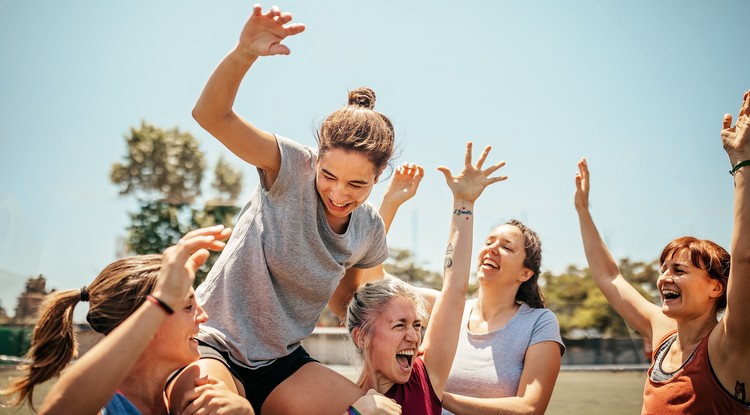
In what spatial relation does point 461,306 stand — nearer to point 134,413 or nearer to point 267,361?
A: point 267,361

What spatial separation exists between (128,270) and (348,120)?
40.3 inches

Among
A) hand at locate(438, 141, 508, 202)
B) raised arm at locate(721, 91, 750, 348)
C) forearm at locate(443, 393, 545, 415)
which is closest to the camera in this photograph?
raised arm at locate(721, 91, 750, 348)

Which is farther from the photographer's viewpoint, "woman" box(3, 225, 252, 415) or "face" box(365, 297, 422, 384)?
"face" box(365, 297, 422, 384)

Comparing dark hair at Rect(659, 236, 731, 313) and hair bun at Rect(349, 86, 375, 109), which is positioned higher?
hair bun at Rect(349, 86, 375, 109)

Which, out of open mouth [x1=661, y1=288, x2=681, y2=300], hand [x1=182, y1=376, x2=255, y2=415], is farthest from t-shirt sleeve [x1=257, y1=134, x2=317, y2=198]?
open mouth [x1=661, y1=288, x2=681, y2=300]

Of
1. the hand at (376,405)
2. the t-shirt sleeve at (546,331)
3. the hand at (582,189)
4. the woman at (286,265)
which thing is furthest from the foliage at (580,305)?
the hand at (376,405)

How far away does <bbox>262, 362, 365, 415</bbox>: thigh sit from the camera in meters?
2.49

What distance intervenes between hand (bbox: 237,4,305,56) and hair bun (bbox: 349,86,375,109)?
74cm

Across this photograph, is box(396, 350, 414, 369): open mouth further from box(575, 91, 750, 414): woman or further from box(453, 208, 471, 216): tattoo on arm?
box(575, 91, 750, 414): woman

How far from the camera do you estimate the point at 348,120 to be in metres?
2.66

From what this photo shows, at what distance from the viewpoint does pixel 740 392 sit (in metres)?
2.67

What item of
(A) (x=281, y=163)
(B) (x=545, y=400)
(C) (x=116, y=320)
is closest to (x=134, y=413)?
(C) (x=116, y=320)

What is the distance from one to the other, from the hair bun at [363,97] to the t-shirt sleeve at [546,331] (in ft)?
4.78

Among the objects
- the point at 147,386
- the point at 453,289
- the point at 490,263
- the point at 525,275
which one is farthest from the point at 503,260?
the point at 147,386
